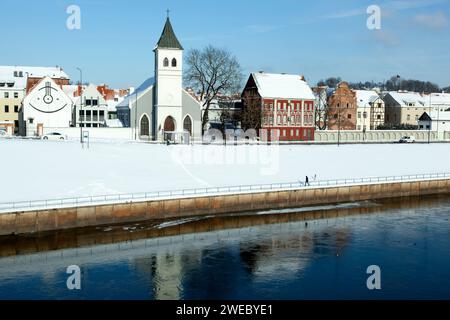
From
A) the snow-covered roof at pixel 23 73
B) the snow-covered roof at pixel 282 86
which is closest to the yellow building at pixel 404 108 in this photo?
the snow-covered roof at pixel 282 86

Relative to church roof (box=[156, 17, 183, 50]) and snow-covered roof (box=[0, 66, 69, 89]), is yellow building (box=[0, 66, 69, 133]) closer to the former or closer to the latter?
snow-covered roof (box=[0, 66, 69, 89])

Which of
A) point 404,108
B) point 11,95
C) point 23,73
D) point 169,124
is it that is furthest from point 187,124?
point 404,108

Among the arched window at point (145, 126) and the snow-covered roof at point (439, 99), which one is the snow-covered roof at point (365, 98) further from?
the arched window at point (145, 126)

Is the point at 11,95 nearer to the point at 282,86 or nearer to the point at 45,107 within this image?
the point at 45,107

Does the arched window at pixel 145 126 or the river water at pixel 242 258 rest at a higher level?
the arched window at pixel 145 126

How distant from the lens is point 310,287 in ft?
89.2

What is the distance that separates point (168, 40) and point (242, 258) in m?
42.8

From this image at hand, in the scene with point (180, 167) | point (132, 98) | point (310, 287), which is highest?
point (132, 98)

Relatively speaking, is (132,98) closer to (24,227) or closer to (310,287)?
(24,227)

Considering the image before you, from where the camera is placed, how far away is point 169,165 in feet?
168

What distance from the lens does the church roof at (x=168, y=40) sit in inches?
2680

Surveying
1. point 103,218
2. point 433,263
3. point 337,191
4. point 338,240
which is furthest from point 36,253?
point 337,191

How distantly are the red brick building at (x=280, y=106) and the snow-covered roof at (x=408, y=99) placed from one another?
3913 cm
